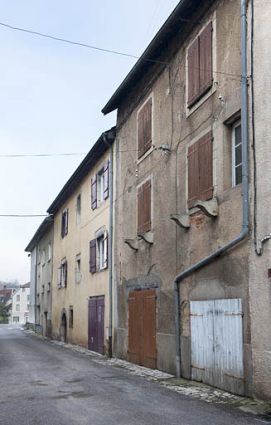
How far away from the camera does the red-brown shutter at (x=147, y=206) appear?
1430cm

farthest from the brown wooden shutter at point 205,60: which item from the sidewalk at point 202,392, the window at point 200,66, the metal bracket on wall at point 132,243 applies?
the sidewalk at point 202,392

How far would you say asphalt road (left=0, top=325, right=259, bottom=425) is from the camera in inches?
287

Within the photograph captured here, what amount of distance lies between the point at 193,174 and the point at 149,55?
4.17 meters

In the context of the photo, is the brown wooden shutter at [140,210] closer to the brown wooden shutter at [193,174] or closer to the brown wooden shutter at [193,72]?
the brown wooden shutter at [193,174]

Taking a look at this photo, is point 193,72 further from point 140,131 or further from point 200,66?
point 140,131

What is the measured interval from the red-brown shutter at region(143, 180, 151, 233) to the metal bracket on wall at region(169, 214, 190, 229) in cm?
255

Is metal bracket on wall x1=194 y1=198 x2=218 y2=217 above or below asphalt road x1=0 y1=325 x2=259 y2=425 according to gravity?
above

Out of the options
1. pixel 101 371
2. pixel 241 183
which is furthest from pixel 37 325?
pixel 241 183

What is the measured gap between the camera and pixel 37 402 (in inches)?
338

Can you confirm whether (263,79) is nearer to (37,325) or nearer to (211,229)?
(211,229)

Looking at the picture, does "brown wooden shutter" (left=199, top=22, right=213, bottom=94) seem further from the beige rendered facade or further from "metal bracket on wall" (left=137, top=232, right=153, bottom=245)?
"metal bracket on wall" (left=137, top=232, right=153, bottom=245)

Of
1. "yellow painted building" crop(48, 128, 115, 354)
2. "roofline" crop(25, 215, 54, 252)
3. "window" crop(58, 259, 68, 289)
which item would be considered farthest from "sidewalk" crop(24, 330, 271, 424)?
"roofline" crop(25, 215, 54, 252)

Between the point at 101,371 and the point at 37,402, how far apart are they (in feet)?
15.4

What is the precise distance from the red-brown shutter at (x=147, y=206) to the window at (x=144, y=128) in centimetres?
103
